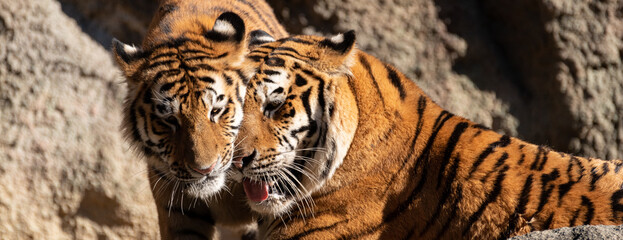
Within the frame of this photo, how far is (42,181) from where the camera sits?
3.85m

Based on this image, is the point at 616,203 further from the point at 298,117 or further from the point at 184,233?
the point at 184,233

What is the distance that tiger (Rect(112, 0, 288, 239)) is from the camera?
7.47 ft

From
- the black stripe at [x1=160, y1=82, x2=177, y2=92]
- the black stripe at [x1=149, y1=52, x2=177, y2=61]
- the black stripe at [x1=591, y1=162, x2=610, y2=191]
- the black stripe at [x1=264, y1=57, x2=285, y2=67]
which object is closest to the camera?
the black stripe at [x1=591, y1=162, x2=610, y2=191]

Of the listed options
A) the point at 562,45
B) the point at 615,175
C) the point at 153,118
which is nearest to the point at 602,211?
the point at 615,175

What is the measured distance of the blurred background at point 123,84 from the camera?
3.80 meters

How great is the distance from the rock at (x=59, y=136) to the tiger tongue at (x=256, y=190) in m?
1.78

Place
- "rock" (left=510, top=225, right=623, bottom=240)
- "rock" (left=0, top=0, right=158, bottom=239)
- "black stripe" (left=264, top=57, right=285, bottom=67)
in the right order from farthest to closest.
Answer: "rock" (left=0, top=0, right=158, bottom=239), "black stripe" (left=264, top=57, right=285, bottom=67), "rock" (left=510, top=225, right=623, bottom=240)

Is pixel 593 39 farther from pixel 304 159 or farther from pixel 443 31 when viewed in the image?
pixel 304 159

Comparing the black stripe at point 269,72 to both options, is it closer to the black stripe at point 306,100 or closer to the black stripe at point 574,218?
the black stripe at point 306,100

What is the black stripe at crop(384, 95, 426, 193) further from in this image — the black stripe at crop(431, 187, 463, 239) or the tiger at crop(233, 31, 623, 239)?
the black stripe at crop(431, 187, 463, 239)

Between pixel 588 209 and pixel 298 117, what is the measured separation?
36.2 inches

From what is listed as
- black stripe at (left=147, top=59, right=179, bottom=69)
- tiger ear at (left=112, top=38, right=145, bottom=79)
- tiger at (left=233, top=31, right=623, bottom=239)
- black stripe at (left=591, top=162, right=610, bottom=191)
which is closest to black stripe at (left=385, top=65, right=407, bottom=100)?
tiger at (left=233, top=31, right=623, bottom=239)

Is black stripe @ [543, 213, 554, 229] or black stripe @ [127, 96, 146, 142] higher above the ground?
black stripe @ [543, 213, 554, 229]

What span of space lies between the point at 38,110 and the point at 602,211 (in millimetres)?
2986
